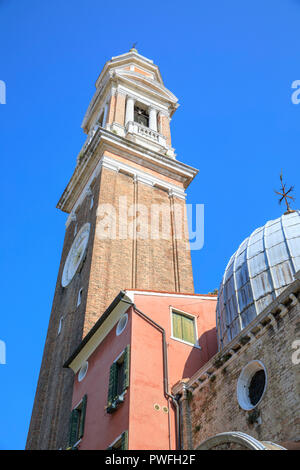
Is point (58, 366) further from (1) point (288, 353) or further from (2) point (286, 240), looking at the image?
(1) point (288, 353)

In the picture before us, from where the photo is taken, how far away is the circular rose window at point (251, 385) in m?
12.9

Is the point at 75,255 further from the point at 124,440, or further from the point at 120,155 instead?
the point at 124,440

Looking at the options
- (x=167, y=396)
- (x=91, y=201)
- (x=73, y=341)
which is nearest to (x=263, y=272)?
(x=167, y=396)

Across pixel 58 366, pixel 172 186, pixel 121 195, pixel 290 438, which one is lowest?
pixel 290 438

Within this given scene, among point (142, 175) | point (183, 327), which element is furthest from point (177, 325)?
point (142, 175)

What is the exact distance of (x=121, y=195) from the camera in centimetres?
2909

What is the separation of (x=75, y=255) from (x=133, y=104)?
1266 cm

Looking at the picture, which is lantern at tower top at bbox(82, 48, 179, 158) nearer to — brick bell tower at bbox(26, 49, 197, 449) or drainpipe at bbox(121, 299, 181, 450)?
brick bell tower at bbox(26, 49, 197, 449)

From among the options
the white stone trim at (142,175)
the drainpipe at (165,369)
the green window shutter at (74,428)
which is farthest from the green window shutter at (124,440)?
the white stone trim at (142,175)

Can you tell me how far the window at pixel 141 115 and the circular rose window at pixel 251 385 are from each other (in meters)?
26.5

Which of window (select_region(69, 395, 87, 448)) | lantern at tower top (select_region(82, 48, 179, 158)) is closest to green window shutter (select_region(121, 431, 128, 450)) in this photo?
window (select_region(69, 395, 87, 448))

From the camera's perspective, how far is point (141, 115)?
1491 inches

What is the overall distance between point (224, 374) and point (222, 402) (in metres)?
0.74

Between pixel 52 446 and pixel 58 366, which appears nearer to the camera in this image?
pixel 52 446
